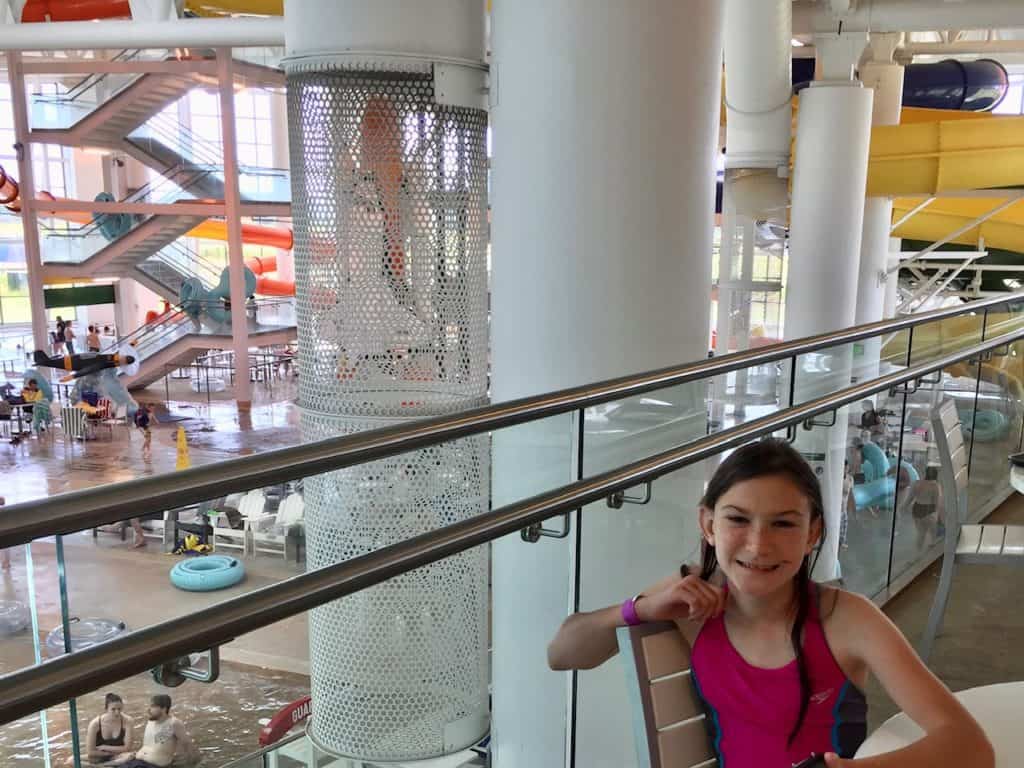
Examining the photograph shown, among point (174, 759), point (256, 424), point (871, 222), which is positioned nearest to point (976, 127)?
point (871, 222)

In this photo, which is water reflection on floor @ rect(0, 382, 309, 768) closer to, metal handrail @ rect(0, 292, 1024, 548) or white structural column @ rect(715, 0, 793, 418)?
metal handrail @ rect(0, 292, 1024, 548)

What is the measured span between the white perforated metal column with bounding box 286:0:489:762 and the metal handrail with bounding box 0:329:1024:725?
156 cm

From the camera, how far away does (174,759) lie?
5242 mm

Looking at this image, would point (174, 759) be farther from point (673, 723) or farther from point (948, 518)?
point (673, 723)

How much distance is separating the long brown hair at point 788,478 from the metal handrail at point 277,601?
0.33 metres

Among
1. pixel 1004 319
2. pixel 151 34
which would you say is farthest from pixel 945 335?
pixel 151 34

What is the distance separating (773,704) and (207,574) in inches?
351

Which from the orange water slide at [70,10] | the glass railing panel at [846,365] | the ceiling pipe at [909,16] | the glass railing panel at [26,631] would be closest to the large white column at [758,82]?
the ceiling pipe at [909,16]

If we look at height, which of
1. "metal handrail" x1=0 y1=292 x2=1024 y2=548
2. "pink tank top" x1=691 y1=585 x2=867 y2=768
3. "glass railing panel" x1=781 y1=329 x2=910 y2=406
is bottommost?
"pink tank top" x1=691 y1=585 x2=867 y2=768

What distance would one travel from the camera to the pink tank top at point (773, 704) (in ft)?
4.19

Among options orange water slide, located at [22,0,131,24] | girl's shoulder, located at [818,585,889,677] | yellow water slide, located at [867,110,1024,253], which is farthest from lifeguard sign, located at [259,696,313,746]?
orange water slide, located at [22,0,131,24]

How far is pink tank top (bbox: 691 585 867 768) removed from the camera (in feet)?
4.19

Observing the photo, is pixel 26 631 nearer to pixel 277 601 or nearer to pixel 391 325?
pixel 391 325

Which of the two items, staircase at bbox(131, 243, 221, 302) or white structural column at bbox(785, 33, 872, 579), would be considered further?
staircase at bbox(131, 243, 221, 302)
